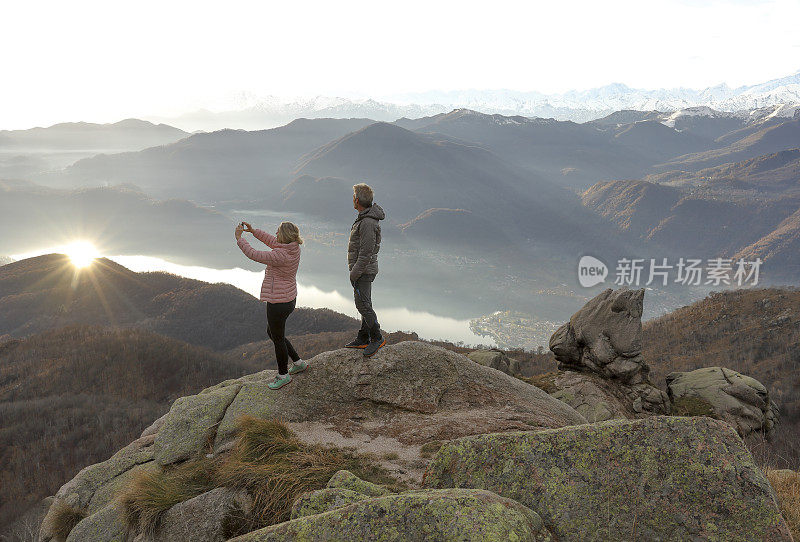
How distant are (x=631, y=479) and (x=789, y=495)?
14.5ft

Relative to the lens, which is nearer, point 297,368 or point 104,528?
point 104,528

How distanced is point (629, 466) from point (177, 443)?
8485 millimetres

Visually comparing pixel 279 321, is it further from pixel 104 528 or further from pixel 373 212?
pixel 104 528

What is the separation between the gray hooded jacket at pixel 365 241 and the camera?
29.3ft

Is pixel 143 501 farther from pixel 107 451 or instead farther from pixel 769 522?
pixel 107 451

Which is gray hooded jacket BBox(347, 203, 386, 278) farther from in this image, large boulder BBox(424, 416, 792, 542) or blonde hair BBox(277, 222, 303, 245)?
large boulder BBox(424, 416, 792, 542)

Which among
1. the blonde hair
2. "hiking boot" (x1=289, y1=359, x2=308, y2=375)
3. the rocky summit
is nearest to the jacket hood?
the blonde hair

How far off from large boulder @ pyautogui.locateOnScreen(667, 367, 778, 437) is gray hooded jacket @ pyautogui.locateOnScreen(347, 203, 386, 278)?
60.4ft

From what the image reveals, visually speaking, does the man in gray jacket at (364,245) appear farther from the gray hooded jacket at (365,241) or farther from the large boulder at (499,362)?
the large boulder at (499,362)

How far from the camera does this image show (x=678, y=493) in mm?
4047

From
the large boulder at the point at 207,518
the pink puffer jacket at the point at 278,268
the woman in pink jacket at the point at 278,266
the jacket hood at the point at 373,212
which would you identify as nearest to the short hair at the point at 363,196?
the jacket hood at the point at 373,212

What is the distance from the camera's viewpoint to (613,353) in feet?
61.4

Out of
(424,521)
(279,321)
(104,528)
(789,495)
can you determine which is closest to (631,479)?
(424,521)

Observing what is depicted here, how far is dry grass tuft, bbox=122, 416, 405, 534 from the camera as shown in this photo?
17.4 ft
